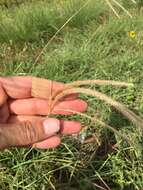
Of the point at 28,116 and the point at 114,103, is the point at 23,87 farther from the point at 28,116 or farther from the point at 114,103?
the point at 114,103

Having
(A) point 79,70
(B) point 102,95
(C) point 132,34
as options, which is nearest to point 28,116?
(B) point 102,95

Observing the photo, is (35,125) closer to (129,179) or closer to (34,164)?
(34,164)

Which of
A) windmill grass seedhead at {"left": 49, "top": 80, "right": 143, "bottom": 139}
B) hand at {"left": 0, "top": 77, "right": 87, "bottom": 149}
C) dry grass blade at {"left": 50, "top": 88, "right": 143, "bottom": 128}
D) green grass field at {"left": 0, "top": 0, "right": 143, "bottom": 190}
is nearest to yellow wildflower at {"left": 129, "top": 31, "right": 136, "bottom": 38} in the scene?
green grass field at {"left": 0, "top": 0, "right": 143, "bottom": 190}

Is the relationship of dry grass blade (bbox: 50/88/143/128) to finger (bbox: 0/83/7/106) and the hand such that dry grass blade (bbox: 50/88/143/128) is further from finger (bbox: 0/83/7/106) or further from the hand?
finger (bbox: 0/83/7/106)

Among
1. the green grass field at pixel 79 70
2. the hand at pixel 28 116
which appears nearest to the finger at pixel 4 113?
the hand at pixel 28 116

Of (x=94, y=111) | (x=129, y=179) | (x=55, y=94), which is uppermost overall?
(x=55, y=94)

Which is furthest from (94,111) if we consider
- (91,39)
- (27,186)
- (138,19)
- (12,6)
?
(12,6)

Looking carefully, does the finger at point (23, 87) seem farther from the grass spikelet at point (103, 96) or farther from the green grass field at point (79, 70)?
the green grass field at point (79, 70)
